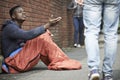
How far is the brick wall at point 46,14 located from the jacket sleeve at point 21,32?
480 mm

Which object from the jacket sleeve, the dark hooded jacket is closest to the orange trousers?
the dark hooded jacket

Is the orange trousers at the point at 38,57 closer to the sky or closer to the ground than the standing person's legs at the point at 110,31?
closer to the ground

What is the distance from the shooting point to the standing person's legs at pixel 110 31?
178 inches

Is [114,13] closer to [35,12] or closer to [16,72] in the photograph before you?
[16,72]

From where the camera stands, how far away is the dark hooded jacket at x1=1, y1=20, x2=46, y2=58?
5594mm

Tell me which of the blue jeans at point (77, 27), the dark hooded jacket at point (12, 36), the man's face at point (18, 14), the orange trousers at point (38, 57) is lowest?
the blue jeans at point (77, 27)

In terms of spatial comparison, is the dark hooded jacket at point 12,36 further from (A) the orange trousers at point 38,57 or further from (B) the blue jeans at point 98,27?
(B) the blue jeans at point 98,27

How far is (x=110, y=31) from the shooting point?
454 centimetres

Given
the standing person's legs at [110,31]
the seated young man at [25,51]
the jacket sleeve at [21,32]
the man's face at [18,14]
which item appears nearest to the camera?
the standing person's legs at [110,31]

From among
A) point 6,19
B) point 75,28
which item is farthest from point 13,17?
point 75,28

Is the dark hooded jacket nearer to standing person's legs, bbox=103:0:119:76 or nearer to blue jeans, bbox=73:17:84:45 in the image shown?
standing person's legs, bbox=103:0:119:76

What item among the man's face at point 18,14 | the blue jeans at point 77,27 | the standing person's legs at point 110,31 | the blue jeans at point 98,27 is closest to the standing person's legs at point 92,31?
the blue jeans at point 98,27

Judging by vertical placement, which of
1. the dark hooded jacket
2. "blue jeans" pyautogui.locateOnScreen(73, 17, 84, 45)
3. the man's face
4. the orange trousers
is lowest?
"blue jeans" pyautogui.locateOnScreen(73, 17, 84, 45)

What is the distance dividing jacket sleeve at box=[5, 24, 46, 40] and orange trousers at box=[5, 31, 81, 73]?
0.95 ft
